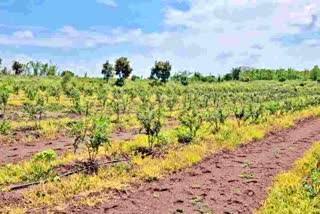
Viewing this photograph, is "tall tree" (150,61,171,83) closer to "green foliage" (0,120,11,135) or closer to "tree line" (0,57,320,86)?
"tree line" (0,57,320,86)

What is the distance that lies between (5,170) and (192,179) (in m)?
5.10

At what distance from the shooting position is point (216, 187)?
11039mm

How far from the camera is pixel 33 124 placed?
20.9 m

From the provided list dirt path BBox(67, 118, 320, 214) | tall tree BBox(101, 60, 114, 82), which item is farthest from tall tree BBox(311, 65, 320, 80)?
dirt path BBox(67, 118, 320, 214)

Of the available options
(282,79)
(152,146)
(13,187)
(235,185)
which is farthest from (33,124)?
(282,79)

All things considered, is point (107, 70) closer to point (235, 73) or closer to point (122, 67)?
point (122, 67)

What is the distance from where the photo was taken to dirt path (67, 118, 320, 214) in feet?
30.8

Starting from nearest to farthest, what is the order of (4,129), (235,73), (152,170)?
1. (152,170)
2. (4,129)
3. (235,73)

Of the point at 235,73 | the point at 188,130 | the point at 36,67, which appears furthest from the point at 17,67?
the point at 188,130

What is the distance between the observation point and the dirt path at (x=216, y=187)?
938 cm

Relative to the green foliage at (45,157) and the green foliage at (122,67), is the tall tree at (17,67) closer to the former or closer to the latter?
the green foliage at (122,67)

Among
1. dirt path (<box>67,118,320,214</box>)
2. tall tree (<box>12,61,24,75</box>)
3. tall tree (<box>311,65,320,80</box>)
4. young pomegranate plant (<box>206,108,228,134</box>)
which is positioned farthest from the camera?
tall tree (<box>311,65,320,80</box>)

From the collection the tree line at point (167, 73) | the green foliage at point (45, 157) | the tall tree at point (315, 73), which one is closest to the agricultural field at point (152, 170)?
the green foliage at point (45, 157)

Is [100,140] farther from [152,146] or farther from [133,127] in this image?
[133,127]
